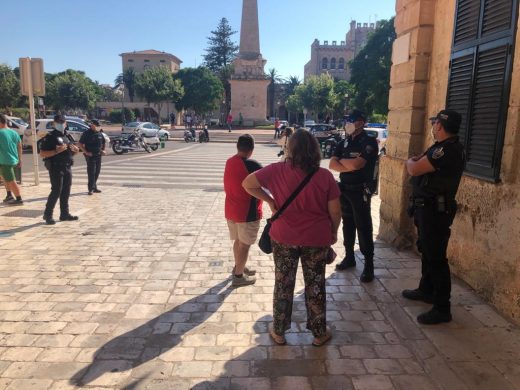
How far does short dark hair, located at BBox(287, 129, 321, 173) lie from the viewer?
10.6 ft

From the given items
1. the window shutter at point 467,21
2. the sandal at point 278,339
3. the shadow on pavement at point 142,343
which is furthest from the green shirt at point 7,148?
the window shutter at point 467,21

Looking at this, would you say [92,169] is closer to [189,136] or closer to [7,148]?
[7,148]

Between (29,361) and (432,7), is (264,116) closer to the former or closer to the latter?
(432,7)

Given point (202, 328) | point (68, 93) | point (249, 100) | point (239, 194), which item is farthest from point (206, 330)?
point (68, 93)

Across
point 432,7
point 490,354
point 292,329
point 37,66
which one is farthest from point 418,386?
point 37,66

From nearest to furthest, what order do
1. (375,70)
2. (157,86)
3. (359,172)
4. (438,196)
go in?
(438,196) < (359,172) < (375,70) < (157,86)

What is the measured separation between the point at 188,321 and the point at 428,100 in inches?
172

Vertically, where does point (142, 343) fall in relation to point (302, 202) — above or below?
below

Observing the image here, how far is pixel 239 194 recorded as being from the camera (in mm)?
4586

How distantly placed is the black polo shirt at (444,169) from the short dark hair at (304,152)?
1.14 metres

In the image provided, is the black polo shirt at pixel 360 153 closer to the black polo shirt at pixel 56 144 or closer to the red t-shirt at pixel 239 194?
the red t-shirt at pixel 239 194

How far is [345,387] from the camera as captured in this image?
9.97 ft

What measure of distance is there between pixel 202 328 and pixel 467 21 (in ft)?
14.4

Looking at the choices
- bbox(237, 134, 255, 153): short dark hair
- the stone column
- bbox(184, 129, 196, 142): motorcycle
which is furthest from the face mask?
bbox(184, 129, 196, 142): motorcycle
